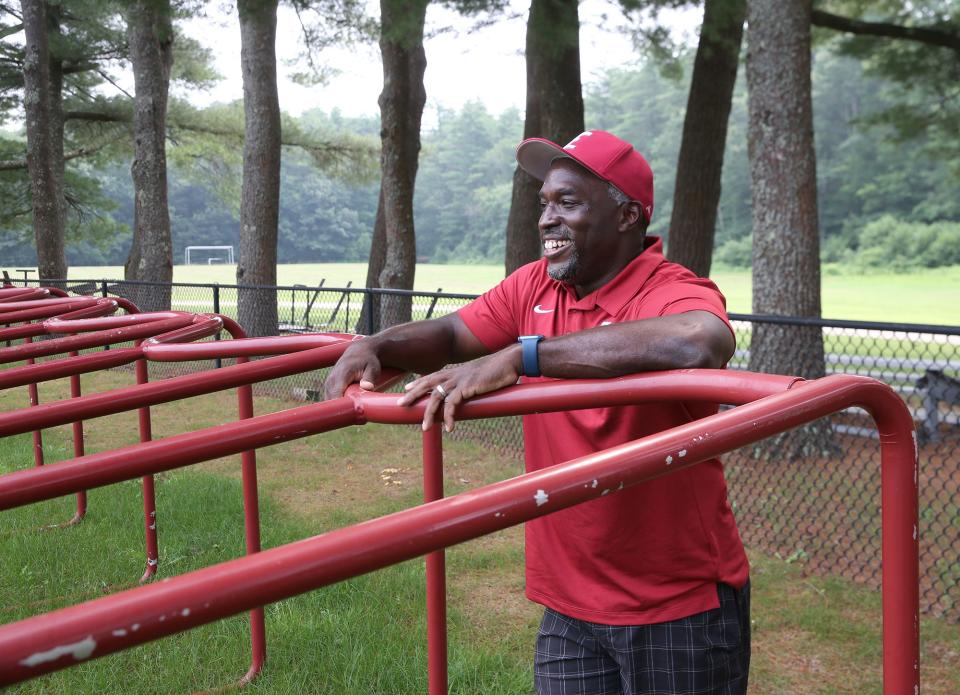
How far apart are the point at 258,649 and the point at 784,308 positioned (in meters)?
5.08

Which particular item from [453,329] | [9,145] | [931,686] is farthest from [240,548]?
[9,145]

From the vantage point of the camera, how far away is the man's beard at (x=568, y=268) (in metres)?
2.25

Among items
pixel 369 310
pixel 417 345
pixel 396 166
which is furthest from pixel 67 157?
pixel 417 345

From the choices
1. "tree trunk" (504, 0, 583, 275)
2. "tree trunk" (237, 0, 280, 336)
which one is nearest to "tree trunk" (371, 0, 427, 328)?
"tree trunk" (504, 0, 583, 275)

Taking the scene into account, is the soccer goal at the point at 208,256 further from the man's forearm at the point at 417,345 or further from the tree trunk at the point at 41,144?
the man's forearm at the point at 417,345

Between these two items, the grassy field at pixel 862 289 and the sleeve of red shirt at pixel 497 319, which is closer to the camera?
the sleeve of red shirt at pixel 497 319

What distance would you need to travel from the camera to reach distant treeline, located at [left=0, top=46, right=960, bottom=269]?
1959 inches

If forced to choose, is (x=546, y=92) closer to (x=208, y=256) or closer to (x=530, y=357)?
(x=530, y=357)

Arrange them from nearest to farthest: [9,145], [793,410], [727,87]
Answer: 1. [793,410]
2. [727,87]
3. [9,145]

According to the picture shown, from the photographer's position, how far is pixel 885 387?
134cm

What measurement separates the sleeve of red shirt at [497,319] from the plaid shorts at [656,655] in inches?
31.6

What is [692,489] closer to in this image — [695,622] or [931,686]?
[695,622]

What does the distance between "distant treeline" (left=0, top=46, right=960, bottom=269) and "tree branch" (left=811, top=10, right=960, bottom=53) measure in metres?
14.9

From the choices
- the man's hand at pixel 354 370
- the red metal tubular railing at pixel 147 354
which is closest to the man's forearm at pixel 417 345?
the man's hand at pixel 354 370
